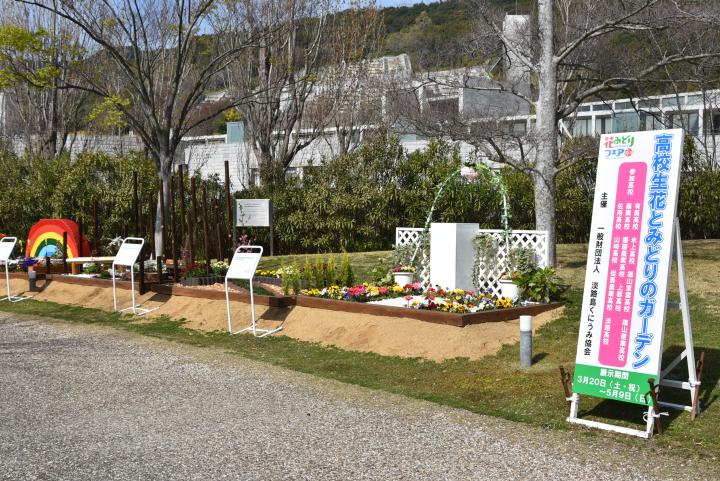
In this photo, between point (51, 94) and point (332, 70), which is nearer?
point (332, 70)

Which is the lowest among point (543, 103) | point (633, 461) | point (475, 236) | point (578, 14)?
point (633, 461)

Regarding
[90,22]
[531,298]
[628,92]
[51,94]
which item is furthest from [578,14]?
[51,94]

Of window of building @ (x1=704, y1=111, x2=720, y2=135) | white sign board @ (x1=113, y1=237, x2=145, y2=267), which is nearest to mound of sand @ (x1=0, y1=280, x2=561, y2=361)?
white sign board @ (x1=113, y1=237, x2=145, y2=267)

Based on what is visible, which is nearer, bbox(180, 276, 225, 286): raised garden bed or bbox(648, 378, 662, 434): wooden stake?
bbox(648, 378, 662, 434): wooden stake

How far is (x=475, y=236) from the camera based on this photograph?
12.7 m

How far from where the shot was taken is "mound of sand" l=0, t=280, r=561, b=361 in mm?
9742

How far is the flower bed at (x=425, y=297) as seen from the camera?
10.8 meters

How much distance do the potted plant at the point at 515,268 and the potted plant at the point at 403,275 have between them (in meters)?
1.49

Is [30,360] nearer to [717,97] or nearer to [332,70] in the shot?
[332,70]

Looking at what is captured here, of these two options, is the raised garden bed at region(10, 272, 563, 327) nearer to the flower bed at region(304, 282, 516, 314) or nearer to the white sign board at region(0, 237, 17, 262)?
the flower bed at region(304, 282, 516, 314)

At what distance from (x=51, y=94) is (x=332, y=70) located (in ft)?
35.7

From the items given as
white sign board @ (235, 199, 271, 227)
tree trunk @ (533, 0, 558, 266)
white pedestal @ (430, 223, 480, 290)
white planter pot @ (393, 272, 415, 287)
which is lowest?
white planter pot @ (393, 272, 415, 287)

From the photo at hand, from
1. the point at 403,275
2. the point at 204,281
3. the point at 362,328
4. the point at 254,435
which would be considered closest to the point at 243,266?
the point at 362,328

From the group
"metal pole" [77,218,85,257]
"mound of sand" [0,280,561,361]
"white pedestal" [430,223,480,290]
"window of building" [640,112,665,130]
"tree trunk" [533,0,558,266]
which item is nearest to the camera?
"mound of sand" [0,280,561,361]
